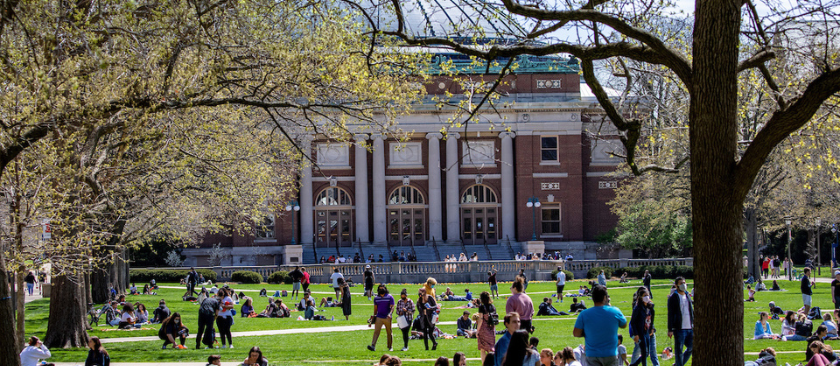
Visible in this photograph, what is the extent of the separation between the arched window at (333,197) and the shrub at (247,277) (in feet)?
53.9

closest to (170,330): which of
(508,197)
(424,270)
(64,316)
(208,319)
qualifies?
(208,319)

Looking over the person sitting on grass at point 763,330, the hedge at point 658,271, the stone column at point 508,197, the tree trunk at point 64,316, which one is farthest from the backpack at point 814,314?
the stone column at point 508,197

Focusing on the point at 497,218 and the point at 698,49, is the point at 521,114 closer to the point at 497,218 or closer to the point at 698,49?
the point at 497,218

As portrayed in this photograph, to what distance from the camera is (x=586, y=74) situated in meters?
9.63

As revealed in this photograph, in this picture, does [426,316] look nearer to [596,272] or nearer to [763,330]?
[763,330]

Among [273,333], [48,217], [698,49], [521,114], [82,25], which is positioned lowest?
[273,333]

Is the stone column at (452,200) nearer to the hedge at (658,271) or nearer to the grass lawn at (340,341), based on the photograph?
the hedge at (658,271)

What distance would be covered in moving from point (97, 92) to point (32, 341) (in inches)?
181

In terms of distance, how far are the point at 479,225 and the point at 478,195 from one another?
212 centimetres

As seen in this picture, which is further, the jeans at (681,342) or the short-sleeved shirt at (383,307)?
the short-sleeved shirt at (383,307)

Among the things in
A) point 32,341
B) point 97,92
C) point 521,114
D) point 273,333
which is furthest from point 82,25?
point 521,114

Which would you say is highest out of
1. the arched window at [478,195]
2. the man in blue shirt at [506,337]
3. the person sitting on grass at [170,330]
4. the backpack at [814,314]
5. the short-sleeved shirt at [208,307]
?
the arched window at [478,195]

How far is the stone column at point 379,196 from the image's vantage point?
57681 mm

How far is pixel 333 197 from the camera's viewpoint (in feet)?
194
